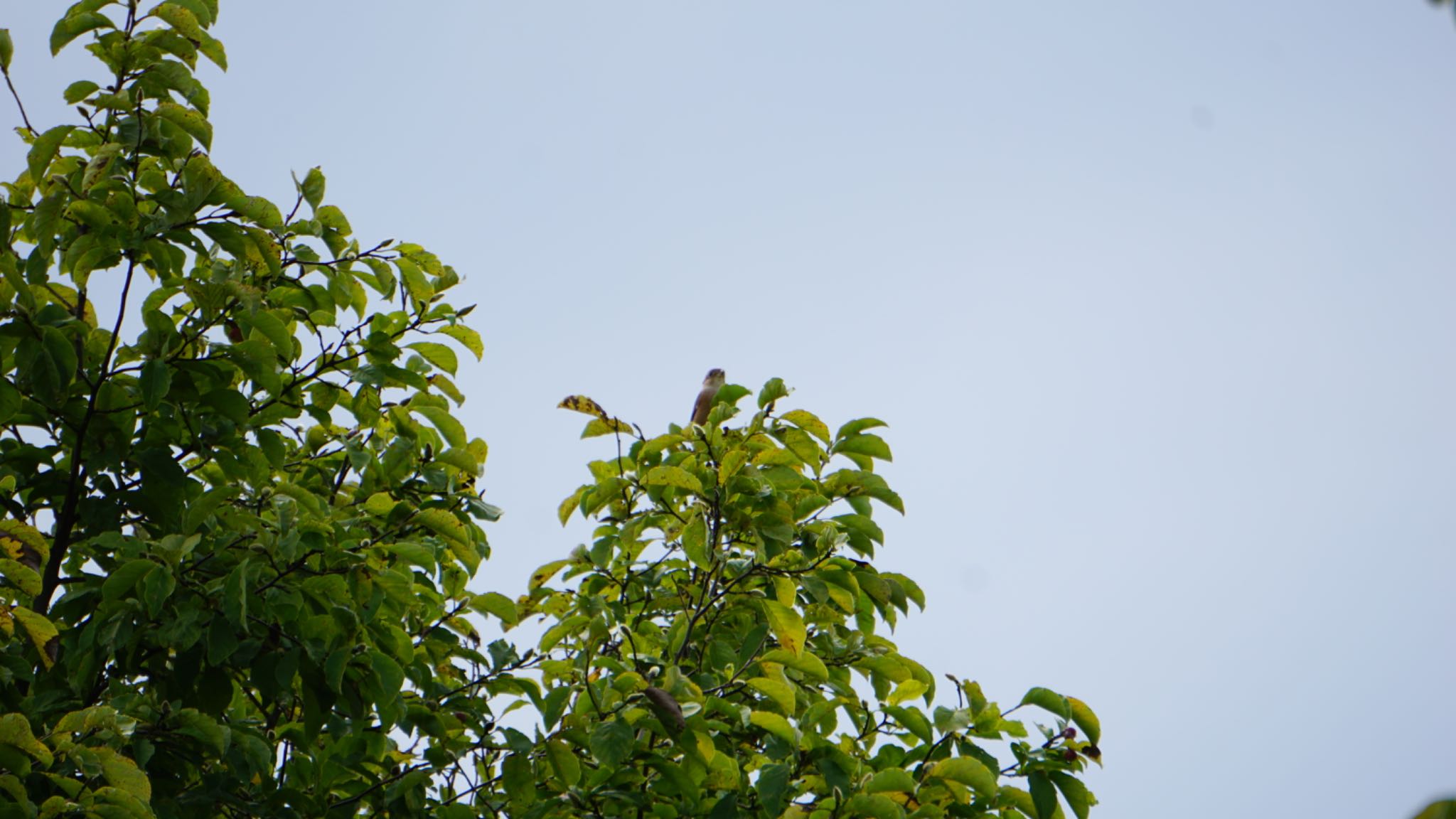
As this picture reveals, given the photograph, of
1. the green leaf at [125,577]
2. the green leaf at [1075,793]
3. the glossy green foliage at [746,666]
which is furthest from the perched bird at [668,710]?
the green leaf at [125,577]

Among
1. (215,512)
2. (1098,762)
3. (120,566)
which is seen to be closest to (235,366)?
(215,512)

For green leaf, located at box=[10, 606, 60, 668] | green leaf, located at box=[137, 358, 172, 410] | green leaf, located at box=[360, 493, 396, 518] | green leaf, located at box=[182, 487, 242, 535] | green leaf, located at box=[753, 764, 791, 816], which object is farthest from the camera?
green leaf, located at box=[360, 493, 396, 518]

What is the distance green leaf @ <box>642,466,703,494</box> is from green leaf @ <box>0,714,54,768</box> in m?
1.88

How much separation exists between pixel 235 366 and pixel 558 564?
4.61ft

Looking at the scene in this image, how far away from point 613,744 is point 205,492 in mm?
1680

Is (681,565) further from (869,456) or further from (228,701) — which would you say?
(228,701)

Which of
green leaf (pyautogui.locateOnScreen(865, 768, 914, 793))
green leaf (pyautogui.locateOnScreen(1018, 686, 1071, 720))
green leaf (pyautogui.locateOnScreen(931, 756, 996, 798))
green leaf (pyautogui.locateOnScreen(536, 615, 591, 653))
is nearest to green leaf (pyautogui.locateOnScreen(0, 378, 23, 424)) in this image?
green leaf (pyautogui.locateOnScreen(536, 615, 591, 653))

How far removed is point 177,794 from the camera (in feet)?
13.0

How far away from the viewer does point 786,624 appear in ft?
13.3

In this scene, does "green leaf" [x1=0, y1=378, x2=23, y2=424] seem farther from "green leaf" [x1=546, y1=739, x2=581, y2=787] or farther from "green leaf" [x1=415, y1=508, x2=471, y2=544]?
"green leaf" [x1=546, y1=739, x2=581, y2=787]

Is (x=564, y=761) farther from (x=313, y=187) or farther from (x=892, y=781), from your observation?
(x=313, y=187)

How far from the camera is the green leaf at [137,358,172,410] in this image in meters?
3.83

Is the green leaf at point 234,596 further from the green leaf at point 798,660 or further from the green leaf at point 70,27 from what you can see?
the green leaf at point 70,27

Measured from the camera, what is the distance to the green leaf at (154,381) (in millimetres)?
3834
